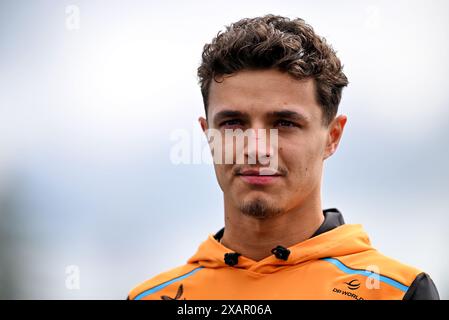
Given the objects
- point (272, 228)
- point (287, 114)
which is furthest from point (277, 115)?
point (272, 228)

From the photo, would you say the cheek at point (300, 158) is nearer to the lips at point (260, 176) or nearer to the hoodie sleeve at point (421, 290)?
the lips at point (260, 176)

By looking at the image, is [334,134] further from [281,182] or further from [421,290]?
[421,290]

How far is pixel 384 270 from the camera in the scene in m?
5.75

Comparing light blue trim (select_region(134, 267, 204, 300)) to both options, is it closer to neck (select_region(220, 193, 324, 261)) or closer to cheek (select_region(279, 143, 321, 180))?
neck (select_region(220, 193, 324, 261))

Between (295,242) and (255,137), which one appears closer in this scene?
(255,137)

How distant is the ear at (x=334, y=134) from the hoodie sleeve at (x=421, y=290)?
1229 mm

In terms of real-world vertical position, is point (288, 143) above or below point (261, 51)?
below

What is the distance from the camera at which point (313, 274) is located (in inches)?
233

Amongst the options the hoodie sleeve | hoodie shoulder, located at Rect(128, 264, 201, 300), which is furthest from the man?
hoodie shoulder, located at Rect(128, 264, 201, 300)

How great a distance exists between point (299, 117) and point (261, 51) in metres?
0.61

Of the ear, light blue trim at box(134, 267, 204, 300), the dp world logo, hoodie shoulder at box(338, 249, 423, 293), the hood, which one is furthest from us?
light blue trim at box(134, 267, 204, 300)

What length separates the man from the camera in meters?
5.70
